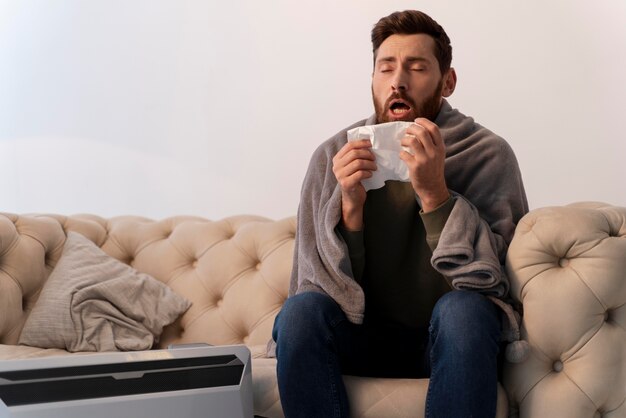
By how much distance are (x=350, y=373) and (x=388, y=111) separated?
0.51m

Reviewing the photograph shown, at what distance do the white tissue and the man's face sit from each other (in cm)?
19

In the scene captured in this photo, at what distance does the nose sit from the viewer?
1.48m

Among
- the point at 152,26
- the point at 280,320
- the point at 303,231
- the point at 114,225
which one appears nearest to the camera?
the point at 280,320

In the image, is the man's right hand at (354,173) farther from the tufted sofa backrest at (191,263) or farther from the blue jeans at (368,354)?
the tufted sofa backrest at (191,263)

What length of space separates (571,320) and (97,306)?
1092 millimetres

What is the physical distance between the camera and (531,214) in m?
1.31

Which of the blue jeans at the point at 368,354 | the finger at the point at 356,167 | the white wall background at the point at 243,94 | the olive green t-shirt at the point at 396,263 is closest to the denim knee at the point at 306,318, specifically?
the blue jeans at the point at 368,354

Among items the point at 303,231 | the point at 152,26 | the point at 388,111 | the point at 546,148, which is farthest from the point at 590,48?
the point at 152,26

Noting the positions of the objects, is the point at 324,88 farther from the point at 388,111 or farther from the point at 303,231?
the point at 303,231

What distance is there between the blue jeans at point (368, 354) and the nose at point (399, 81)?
0.45 meters

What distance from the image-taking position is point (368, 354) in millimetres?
1345

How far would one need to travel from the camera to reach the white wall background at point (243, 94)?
2113 millimetres

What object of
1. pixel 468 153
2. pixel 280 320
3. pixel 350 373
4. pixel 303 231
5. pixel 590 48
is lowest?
pixel 350 373

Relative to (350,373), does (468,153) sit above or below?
above
